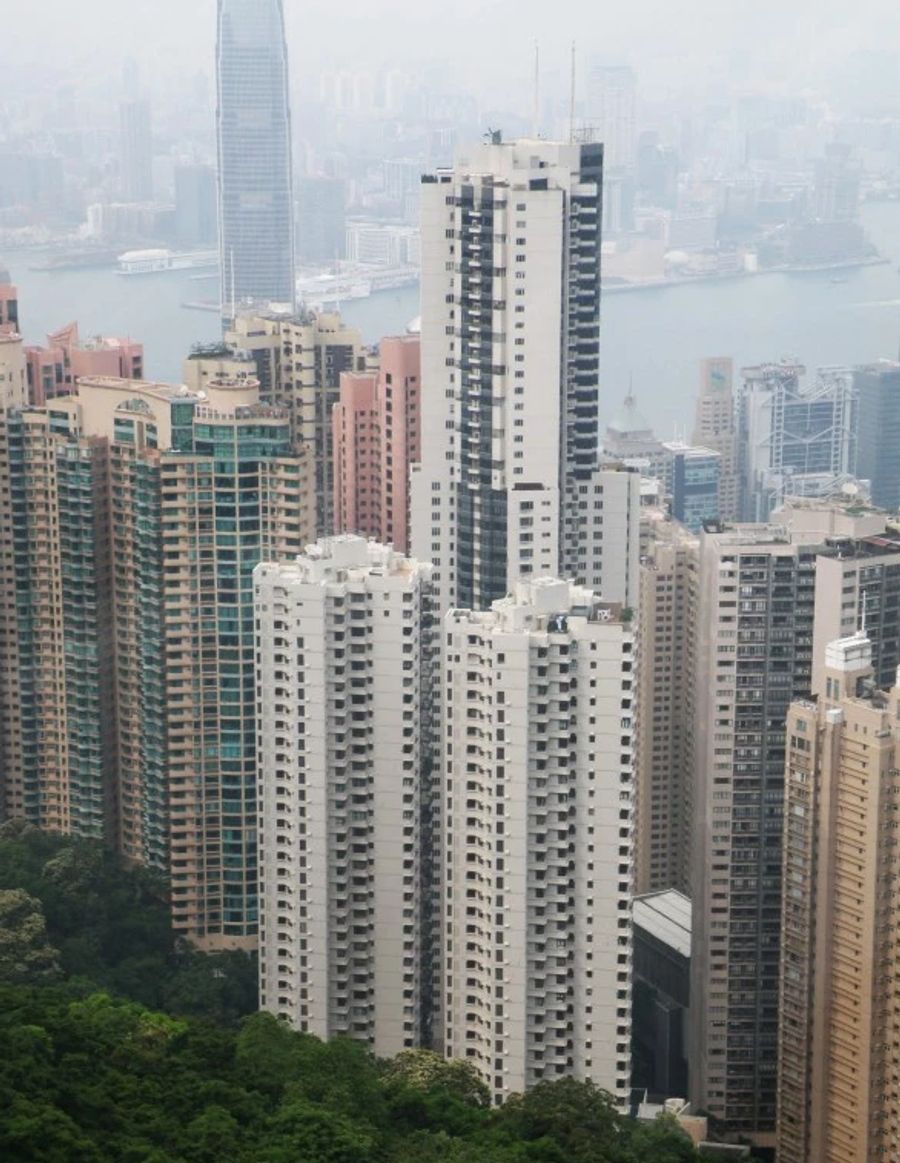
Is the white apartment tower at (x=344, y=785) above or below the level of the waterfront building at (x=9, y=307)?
below

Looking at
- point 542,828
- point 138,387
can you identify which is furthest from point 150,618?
point 542,828

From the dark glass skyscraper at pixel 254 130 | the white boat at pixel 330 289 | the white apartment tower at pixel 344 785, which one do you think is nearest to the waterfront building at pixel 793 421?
the white boat at pixel 330 289

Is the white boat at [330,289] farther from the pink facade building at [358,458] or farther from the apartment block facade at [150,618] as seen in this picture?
the apartment block facade at [150,618]

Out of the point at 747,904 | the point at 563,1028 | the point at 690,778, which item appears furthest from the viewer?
the point at 690,778

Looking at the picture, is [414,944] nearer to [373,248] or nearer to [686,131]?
[373,248]

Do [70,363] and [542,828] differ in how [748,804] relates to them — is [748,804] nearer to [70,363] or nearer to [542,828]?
[542,828]

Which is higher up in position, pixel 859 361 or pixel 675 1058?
pixel 859 361

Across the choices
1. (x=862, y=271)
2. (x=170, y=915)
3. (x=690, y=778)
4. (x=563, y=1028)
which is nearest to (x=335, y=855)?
(x=563, y=1028)

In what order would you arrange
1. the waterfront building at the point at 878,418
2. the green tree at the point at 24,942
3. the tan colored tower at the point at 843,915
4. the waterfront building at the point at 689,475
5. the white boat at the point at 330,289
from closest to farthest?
the tan colored tower at the point at 843,915, the green tree at the point at 24,942, the white boat at the point at 330,289, the waterfront building at the point at 689,475, the waterfront building at the point at 878,418
